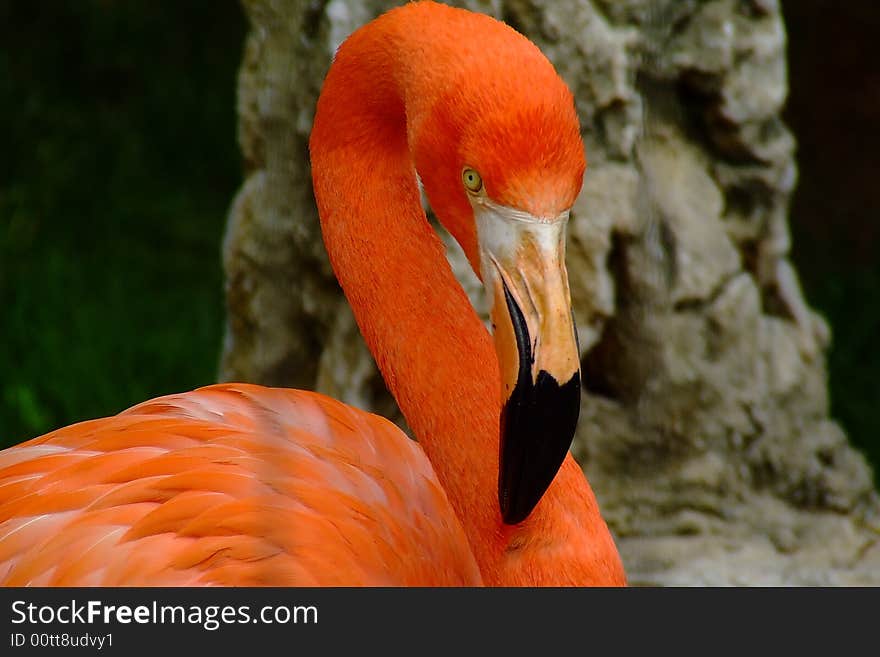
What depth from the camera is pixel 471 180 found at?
183 centimetres

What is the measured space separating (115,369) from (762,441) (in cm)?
227

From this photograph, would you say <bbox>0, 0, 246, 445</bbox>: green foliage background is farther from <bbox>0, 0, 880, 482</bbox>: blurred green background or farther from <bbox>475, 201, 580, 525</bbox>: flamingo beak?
<bbox>475, 201, 580, 525</bbox>: flamingo beak

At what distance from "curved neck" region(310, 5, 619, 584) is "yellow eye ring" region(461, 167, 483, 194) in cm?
16

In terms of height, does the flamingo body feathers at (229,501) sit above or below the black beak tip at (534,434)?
below

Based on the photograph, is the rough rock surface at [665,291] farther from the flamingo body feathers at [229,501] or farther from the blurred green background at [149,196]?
the blurred green background at [149,196]

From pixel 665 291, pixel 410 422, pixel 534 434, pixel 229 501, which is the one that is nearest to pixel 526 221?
pixel 534 434

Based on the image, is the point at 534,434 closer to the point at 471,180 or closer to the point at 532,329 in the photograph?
the point at 532,329

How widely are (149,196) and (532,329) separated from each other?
3.92 metres

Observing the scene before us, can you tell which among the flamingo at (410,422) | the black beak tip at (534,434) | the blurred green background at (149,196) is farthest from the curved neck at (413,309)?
the blurred green background at (149,196)

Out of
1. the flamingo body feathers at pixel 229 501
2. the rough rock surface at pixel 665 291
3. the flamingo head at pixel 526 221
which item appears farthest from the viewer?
the rough rock surface at pixel 665 291

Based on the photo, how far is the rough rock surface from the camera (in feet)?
9.98

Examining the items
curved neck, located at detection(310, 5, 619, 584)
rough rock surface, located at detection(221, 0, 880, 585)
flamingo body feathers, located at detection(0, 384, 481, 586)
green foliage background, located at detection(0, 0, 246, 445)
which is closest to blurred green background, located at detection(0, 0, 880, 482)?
green foliage background, located at detection(0, 0, 246, 445)

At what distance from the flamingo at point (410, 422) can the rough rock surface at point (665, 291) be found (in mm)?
772

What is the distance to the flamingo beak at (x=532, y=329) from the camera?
1.77 metres
